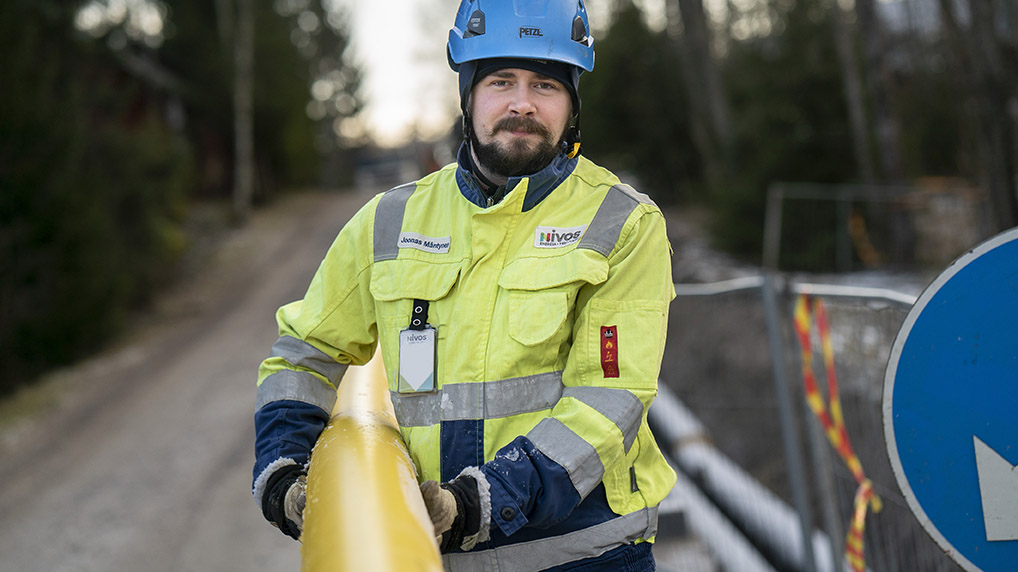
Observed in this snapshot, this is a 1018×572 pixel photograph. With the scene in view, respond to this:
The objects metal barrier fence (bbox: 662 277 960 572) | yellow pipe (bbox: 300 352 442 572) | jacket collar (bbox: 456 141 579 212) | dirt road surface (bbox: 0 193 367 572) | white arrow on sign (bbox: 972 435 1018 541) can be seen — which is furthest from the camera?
dirt road surface (bbox: 0 193 367 572)

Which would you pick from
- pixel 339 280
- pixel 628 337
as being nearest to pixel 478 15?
pixel 339 280

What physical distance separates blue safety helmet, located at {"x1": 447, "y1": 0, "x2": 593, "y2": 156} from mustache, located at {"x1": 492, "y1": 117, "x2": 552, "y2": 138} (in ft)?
0.49

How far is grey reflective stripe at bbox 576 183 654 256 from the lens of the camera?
89.7 inches

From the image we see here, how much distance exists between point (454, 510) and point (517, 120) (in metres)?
1.10

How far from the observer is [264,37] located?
89.9ft

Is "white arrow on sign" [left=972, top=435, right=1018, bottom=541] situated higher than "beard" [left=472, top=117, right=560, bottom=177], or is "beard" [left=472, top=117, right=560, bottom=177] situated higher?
"beard" [left=472, top=117, right=560, bottom=177]

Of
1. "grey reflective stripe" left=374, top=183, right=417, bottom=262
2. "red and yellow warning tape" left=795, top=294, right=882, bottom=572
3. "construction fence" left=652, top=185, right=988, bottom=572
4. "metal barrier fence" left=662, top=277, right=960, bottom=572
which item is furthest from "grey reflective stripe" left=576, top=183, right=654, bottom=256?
"red and yellow warning tape" left=795, top=294, right=882, bottom=572

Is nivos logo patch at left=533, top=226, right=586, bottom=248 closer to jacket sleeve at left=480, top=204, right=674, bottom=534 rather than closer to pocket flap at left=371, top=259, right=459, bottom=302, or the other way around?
jacket sleeve at left=480, top=204, right=674, bottom=534

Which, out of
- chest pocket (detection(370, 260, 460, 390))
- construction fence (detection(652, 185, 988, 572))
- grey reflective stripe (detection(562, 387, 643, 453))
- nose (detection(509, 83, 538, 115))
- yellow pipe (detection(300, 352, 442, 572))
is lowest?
construction fence (detection(652, 185, 988, 572))

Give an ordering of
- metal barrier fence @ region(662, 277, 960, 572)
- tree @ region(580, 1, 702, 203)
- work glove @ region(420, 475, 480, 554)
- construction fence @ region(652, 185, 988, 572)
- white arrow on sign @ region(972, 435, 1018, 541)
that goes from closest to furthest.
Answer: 1. work glove @ region(420, 475, 480, 554)
2. white arrow on sign @ region(972, 435, 1018, 541)
3. metal barrier fence @ region(662, 277, 960, 572)
4. construction fence @ region(652, 185, 988, 572)
5. tree @ region(580, 1, 702, 203)

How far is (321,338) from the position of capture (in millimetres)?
2580

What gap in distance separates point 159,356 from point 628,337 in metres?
13.0

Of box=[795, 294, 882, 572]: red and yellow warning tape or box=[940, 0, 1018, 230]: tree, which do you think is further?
box=[940, 0, 1018, 230]: tree

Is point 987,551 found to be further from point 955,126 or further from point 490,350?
point 955,126
